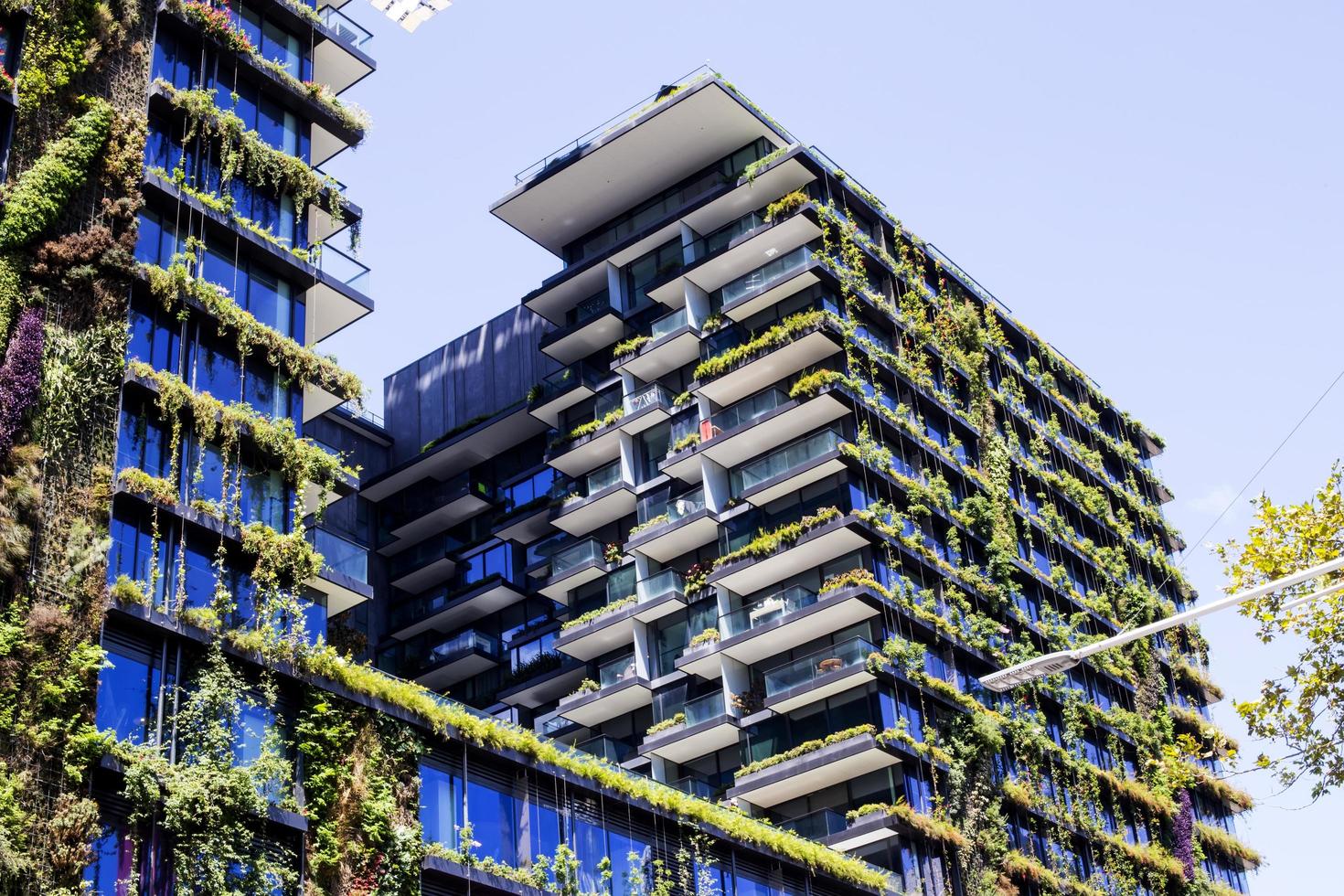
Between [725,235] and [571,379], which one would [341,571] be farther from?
[725,235]

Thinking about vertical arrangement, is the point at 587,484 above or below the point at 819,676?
above

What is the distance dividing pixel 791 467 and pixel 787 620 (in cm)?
568

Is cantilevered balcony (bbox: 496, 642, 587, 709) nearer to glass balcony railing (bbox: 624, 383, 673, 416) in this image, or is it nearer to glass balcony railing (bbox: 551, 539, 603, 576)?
glass balcony railing (bbox: 551, 539, 603, 576)

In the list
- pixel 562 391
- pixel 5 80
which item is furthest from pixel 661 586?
pixel 5 80

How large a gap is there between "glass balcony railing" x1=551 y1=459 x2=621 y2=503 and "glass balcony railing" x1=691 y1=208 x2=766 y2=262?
8.78 metres

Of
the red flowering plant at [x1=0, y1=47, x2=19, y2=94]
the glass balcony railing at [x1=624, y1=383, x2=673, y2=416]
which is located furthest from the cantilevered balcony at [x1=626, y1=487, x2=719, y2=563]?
the red flowering plant at [x1=0, y1=47, x2=19, y2=94]

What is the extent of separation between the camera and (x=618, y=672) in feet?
206

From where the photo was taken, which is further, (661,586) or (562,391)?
(562,391)

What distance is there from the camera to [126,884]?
107 ft

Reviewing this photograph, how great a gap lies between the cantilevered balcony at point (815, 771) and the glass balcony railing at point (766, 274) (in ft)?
59.4

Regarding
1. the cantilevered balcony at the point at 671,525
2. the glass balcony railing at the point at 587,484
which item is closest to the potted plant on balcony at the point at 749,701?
the cantilevered balcony at the point at 671,525

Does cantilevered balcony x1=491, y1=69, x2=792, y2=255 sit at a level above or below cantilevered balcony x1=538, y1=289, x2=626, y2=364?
above

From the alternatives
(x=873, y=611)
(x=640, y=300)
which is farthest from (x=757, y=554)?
(x=640, y=300)

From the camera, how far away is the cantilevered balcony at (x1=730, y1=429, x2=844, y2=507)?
2359 inches
